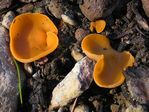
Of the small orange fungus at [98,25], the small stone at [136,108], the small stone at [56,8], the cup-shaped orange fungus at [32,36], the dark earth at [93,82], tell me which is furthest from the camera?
the small stone at [56,8]

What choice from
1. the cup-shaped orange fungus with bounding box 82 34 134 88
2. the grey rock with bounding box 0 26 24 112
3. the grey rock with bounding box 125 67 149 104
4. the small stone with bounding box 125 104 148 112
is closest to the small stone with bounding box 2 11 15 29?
the grey rock with bounding box 0 26 24 112

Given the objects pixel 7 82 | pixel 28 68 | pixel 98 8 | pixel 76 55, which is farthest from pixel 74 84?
pixel 98 8

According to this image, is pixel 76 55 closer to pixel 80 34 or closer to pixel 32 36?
pixel 80 34

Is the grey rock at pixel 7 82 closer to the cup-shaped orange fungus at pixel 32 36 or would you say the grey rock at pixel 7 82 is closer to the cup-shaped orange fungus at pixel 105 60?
the cup-shaped orange fungus at pixel 32 36

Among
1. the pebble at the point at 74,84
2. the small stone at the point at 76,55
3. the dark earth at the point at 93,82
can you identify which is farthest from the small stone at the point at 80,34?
the pebble at the point at 74,84

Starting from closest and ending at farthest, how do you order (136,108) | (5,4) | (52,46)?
(136,108), (52,46), (5,4)

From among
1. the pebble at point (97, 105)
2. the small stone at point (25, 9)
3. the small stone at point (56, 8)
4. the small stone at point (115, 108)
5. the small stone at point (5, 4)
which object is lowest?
the small stone at point (115, 108)
